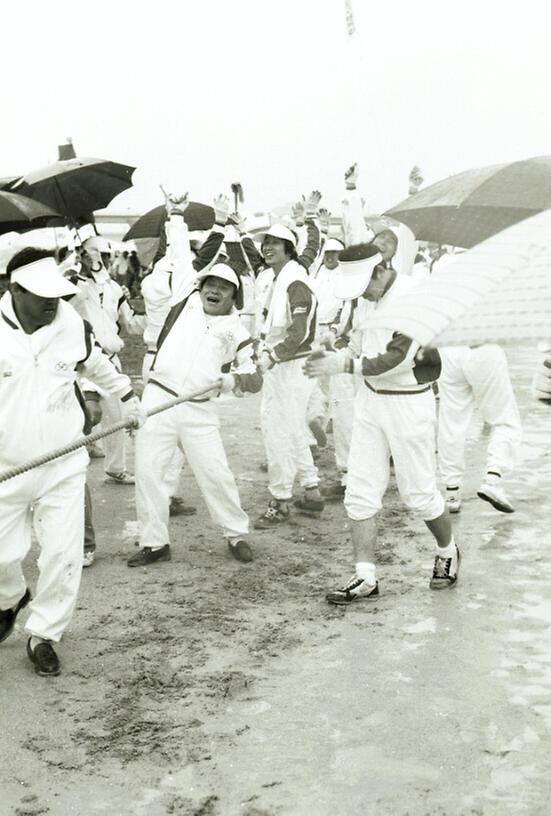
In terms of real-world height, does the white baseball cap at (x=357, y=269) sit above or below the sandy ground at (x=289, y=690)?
above

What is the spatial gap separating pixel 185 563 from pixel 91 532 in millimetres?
641

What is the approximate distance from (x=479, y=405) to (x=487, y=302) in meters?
5.47

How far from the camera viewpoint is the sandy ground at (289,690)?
12.7 ft

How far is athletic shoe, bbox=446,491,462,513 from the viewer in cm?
790

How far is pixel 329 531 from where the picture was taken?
7719mm

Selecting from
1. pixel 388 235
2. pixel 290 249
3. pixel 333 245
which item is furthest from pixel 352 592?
pixel 333 245

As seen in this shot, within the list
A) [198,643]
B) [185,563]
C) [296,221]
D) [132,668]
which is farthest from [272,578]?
[296,221]

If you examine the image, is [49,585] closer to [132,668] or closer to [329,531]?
[132,668]

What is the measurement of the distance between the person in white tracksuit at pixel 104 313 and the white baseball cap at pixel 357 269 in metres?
2.74

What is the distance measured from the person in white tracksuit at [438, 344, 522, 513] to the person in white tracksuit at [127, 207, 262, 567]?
167 centimetres

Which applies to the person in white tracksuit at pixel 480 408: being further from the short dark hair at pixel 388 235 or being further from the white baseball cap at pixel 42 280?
the white baseball cap at pixel 42 280

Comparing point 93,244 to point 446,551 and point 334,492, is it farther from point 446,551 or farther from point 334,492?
point 446,551

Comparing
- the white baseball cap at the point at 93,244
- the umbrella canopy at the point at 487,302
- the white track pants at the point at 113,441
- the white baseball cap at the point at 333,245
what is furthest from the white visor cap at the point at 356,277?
the white baseball cap at the point at 333,245

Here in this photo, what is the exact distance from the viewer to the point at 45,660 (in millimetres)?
4961
